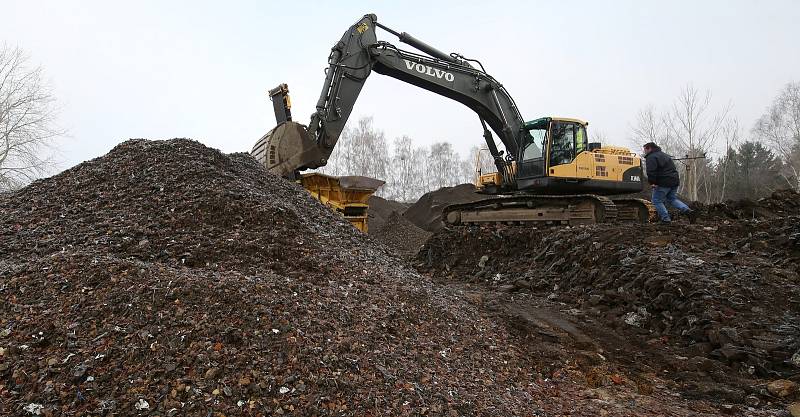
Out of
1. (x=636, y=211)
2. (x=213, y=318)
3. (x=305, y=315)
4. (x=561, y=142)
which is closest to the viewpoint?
(x=213, y=318)

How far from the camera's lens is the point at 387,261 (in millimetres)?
5863

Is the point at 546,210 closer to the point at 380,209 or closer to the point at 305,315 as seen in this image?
the point at 305,315

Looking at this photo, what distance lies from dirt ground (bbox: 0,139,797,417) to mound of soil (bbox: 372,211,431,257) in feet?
21.6

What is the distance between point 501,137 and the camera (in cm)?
1041

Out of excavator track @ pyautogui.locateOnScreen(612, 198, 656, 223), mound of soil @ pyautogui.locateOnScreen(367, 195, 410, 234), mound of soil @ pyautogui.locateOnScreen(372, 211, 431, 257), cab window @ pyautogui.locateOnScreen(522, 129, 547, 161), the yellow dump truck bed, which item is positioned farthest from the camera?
mound of soil @ pyautogui.locateOnScreen(367, 195, 410, 234)

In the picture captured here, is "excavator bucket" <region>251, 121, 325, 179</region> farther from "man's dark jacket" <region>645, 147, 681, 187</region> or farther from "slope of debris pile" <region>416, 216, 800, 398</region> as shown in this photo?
"man's dark jacket" <region>645, 147, 681, 187</region>

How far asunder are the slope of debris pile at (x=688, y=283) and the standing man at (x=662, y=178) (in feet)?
3.60

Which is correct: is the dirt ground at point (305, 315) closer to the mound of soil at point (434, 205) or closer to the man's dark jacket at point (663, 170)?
the man's dark jacket at point (663, 170)

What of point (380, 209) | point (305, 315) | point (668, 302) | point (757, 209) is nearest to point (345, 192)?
point (668, 302)

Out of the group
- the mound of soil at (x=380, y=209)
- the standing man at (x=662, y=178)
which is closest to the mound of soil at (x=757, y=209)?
the standing man at (x=662, y=178)

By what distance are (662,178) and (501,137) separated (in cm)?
348

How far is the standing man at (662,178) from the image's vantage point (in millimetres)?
7750

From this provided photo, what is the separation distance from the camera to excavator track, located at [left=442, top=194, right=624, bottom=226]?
336 inches

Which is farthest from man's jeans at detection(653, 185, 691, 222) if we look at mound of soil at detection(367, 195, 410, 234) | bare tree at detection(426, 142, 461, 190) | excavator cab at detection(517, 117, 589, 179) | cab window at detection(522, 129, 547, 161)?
bare tree at detection(426, 142, 461, 190)
